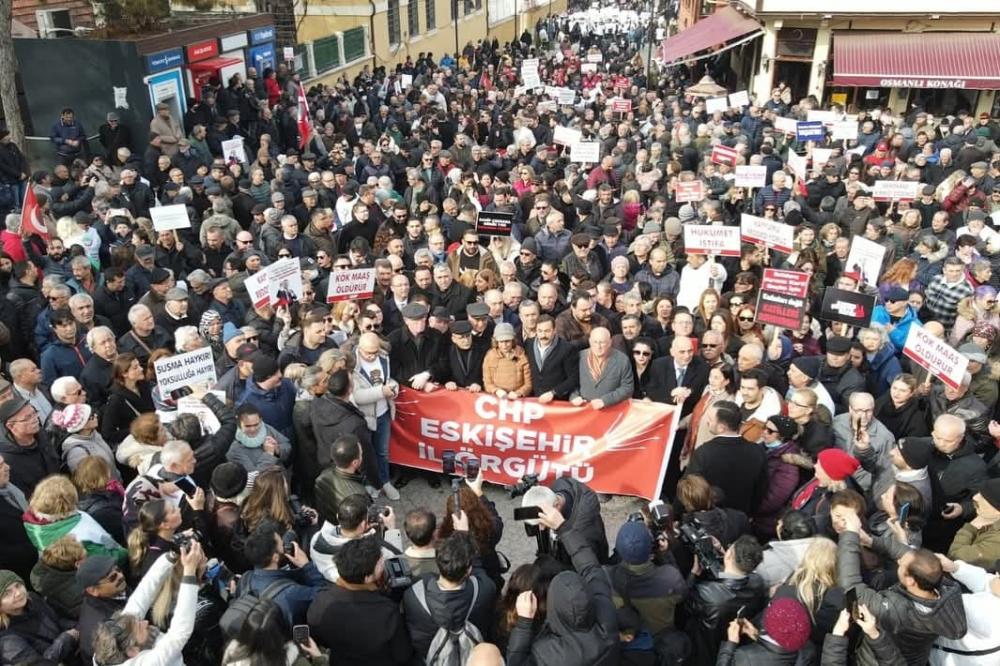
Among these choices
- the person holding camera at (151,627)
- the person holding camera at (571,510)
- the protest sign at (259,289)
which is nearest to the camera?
the person holding camera at (151,627)

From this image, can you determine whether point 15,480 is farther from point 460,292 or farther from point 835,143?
point 835,143

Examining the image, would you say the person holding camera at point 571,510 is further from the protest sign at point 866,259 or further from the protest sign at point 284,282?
the protest sign at point 866,259

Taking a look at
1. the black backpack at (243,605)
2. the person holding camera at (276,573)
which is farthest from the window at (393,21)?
the black backpack at (243,605)

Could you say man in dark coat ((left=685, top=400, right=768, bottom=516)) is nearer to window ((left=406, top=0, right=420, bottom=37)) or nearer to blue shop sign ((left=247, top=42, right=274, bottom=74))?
blue shop sign ((left=247, top=42, right=274, bottom=74))

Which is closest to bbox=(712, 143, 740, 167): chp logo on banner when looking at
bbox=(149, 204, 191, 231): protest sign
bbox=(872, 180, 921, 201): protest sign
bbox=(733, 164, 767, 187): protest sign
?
bbox=(733, 164, 767, 187): protest sign

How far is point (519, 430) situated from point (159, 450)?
2.93m

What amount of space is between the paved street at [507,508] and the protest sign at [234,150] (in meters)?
8.10

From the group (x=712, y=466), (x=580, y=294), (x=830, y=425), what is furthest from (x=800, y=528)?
(x=580, y=294)

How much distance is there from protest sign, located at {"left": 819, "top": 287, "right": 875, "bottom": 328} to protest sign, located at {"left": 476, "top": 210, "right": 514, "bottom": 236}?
377cm

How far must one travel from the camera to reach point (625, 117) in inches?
709

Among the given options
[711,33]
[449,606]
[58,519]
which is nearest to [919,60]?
[711,33]

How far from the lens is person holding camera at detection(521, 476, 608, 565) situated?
4.42m

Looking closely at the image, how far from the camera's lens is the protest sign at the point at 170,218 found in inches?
358

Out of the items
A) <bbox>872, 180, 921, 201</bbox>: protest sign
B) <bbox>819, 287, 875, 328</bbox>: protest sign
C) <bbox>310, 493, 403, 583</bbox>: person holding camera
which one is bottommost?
<bbox>310, 493, 403, 583</bbox>: person holding camera
